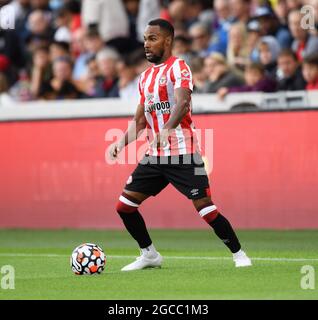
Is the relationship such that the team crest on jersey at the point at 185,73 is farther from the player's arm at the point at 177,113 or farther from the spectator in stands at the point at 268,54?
the spectator in stands at the point at 268,54

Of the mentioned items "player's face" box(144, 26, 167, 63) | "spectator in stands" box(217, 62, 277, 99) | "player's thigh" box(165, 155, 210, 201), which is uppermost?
"spectator in stands" box(217, 62, 277, 99)

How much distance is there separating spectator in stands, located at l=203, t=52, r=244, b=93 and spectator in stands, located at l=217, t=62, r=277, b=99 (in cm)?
28

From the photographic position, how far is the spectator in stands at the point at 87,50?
21.2 m

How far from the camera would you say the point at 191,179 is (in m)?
11.0

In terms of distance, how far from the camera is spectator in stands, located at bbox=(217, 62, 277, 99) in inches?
687

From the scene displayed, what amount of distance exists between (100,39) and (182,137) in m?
10.4

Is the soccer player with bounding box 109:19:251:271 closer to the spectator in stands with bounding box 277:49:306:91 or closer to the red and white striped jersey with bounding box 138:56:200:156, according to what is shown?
the red and white striped jersey with bounding box 138:56:200:156

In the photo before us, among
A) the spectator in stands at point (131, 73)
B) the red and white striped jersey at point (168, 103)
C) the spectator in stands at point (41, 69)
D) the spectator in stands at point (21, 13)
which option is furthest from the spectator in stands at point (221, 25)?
the red and white striped jersey at point (168, 103)

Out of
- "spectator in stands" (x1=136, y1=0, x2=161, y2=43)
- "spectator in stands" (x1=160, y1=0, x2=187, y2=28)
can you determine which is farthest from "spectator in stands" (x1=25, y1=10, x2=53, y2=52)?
"spectator in stands" (x1=160, y1=0, x2=187, y2=28)

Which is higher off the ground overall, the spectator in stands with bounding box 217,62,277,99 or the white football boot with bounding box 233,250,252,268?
the spectator in stands with bounding box 217,62,277,99

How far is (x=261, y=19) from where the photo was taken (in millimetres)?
18656
